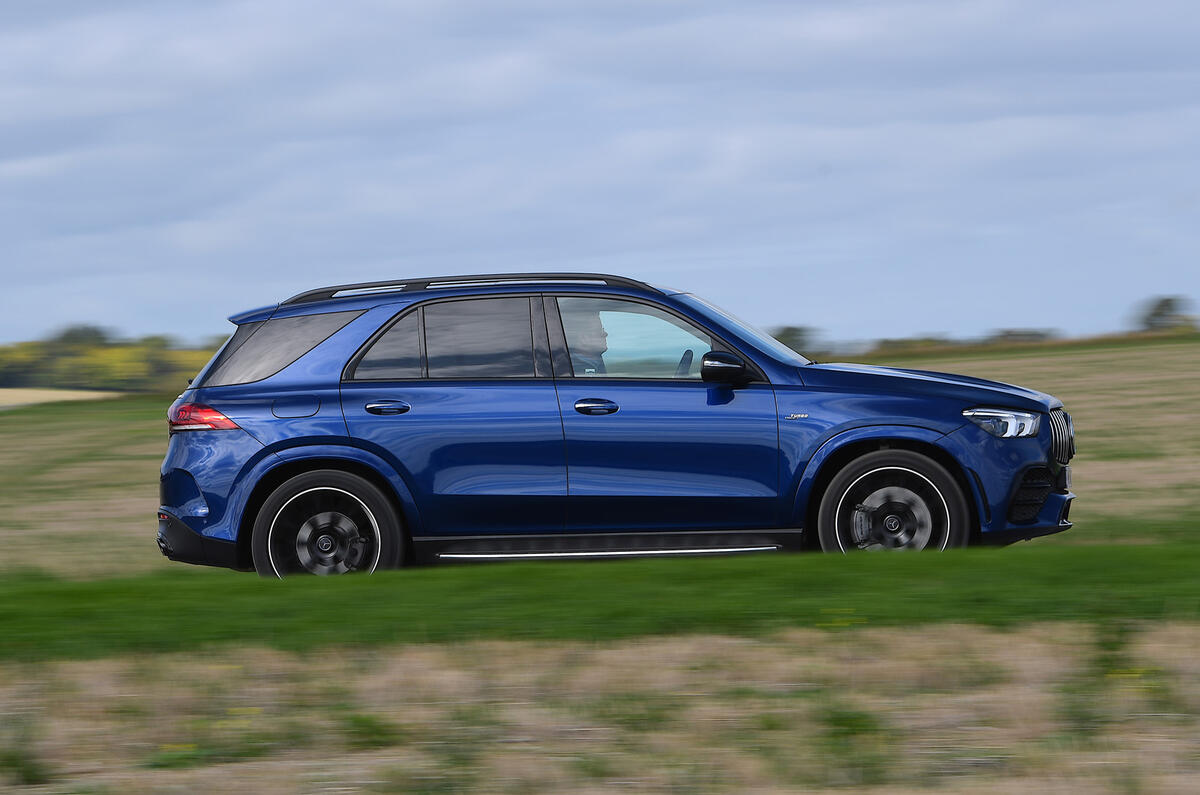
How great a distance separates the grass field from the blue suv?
0.56 meters

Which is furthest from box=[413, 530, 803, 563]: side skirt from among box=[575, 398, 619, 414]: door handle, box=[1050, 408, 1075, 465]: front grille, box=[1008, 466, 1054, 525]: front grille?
box=[1050, 408, 1075, 465]: front grille

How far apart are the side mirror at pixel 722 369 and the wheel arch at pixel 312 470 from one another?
1797 millimetres

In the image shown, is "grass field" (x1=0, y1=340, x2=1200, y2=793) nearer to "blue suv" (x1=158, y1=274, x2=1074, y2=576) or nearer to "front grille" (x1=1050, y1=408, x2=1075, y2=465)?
"blue suv" (x1=158, y1=274, x2=1074, y2=576)

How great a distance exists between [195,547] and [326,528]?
28.9 inches

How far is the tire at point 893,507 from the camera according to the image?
812cm

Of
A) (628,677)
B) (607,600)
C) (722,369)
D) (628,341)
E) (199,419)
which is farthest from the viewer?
(628,341)

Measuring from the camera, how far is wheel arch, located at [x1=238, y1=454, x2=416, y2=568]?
8.16 metres

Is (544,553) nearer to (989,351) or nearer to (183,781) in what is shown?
(183,781)

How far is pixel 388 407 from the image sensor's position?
819 centimetres

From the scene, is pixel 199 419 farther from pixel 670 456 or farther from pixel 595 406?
pixel 670 456

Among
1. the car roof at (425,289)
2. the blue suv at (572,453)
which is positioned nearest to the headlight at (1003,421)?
the blue suv at (572,453)

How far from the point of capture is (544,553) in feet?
26.5

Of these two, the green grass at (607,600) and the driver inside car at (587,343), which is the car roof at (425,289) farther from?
the green grass at (607,600)

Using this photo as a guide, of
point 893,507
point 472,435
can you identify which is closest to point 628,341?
point 472,435
